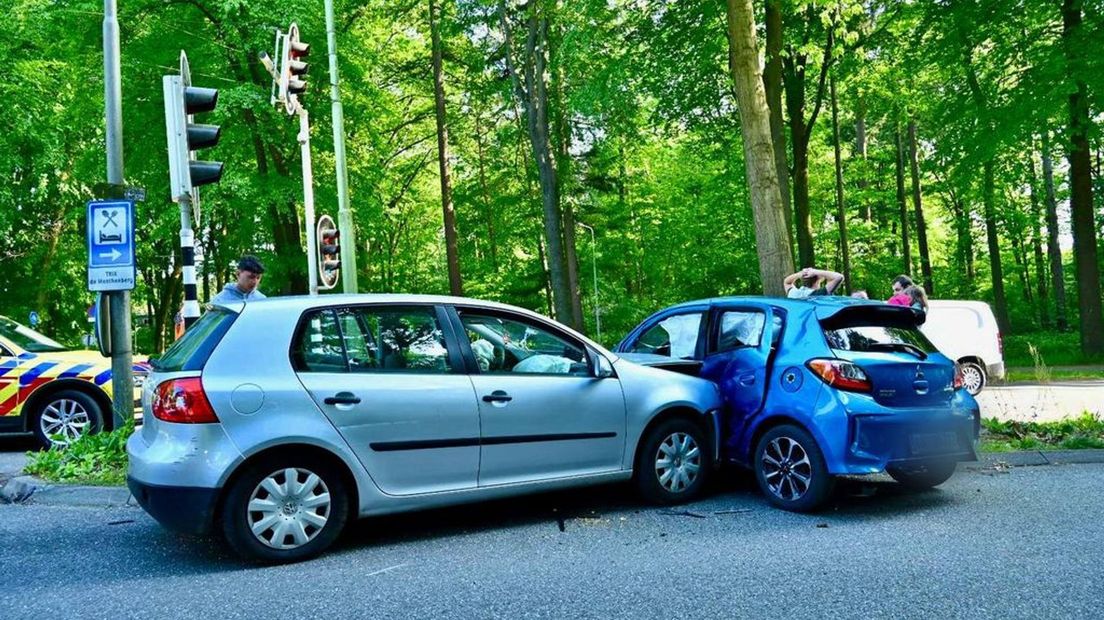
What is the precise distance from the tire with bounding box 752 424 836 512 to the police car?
7245mm

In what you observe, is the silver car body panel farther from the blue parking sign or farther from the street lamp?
the street lamp

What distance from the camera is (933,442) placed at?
5.66 metres

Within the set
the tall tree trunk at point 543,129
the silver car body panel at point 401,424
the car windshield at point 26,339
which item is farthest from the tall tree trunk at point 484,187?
the silver car body panel at point 401,424

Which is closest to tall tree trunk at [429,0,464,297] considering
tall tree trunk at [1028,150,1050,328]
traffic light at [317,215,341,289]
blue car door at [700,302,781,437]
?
traffic light at [317,215,341,289]

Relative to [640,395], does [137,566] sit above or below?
below

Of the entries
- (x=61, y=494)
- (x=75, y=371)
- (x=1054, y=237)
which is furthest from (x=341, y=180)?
(x=1054, y=237)

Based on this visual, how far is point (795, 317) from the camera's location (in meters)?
6.06

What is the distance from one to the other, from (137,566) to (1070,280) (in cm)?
4502

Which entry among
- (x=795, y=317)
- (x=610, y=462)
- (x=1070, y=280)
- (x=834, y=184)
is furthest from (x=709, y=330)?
(x=1070, y=280)

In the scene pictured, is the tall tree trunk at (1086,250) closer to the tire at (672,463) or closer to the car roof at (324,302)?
the tire at (672,463)

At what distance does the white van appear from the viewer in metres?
13.9

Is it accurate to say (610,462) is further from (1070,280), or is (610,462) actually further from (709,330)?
(1070,280)

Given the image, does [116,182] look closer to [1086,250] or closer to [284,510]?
[284,510]

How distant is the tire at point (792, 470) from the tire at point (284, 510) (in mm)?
3063
